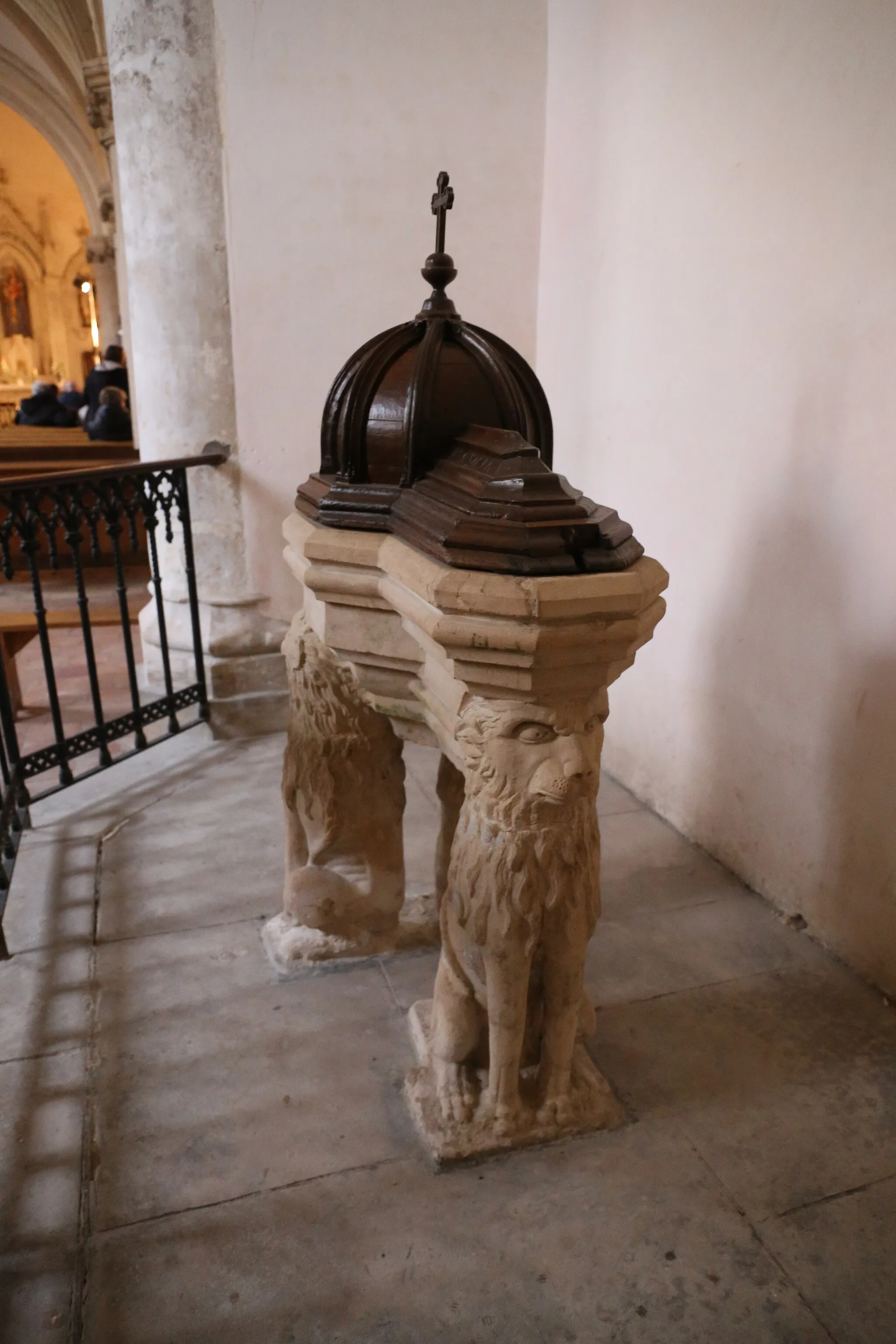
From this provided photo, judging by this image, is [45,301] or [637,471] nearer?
[637,471]

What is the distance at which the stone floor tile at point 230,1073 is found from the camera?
1529 millimetres

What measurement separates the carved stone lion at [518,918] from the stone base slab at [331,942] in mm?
414

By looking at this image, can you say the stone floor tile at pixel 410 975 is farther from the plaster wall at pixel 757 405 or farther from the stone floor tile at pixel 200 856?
the plaster wall at pixel 757 405

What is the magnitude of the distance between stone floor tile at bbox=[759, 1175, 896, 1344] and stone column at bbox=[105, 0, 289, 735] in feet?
8.26

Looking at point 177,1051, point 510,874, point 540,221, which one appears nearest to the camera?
point 510,874

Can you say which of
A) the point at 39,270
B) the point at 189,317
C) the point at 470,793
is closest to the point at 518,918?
the point at 470,793

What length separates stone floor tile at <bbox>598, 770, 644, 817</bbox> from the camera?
2.88m

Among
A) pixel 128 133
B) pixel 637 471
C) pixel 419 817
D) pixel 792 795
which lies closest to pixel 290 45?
pixel 128 133

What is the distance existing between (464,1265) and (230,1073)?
0.61 metres

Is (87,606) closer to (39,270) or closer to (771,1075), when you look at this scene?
(771,1075)

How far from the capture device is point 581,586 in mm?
1216

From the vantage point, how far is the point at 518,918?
1.40 meters

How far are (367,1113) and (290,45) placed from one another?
322 centimetres

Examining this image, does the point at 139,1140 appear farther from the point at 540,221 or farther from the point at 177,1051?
the point at 540,221
